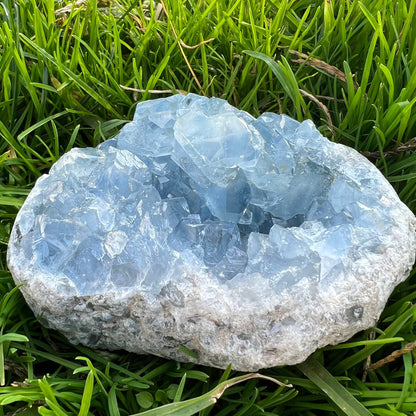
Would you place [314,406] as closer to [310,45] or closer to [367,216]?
[367,216]

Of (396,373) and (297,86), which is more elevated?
(297,86)

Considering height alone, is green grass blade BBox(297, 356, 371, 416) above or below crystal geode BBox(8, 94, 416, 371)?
below

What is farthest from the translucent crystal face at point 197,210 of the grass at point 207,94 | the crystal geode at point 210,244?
the grass at point 207,94

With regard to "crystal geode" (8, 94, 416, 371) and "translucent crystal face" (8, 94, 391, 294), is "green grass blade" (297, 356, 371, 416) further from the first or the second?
"translucent crystal face" (8, 94, 391, 294)

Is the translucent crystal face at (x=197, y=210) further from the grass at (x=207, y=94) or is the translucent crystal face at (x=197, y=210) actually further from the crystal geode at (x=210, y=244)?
the grass at (x=207, y=94)

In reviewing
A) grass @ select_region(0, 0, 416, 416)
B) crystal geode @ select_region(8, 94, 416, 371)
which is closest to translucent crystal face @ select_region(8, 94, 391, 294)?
crystal geode @ select_region(8, 94, 416, 371)

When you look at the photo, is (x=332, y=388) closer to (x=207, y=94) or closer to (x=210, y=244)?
(x=210, y=244)

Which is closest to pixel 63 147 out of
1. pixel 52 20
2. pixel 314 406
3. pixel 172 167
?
pixel 52 20

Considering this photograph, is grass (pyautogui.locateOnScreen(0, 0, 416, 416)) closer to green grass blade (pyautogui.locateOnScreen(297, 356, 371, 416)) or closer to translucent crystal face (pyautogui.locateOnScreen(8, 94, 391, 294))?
green grass blade (pyautogui.locateOnScreen(297, 356, 371, 416))
